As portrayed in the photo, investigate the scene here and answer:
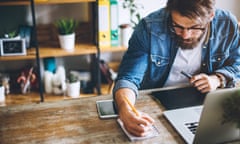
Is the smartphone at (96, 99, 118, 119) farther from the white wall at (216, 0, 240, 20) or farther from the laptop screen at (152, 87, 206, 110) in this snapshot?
the white wall at (216, 0, 240, 20)

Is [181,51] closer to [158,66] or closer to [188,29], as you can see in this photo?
[158,66]

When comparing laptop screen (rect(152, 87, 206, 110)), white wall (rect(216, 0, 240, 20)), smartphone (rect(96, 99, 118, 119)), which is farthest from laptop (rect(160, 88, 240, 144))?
white wall (rect(216, 0, 240, 20))

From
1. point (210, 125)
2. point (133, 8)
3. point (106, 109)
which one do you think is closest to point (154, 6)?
point (133, 8)

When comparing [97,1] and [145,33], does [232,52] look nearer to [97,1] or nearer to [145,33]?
[145,33]

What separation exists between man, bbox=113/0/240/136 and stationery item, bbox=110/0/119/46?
39.3 inches

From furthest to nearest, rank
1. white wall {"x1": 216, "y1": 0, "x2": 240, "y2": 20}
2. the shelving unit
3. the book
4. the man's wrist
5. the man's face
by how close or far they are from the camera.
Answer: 1. white wall {"x1": 216, "y1": 0, "x2": 240, "y2": 20}
2. the shelving unit
3. the man's wrist
4. the man's face
5. the book

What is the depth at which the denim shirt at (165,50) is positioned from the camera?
170 centimetres

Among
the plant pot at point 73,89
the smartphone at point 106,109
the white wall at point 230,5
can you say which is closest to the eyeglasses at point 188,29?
the smartphone at point 106,109

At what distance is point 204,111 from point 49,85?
1957mm

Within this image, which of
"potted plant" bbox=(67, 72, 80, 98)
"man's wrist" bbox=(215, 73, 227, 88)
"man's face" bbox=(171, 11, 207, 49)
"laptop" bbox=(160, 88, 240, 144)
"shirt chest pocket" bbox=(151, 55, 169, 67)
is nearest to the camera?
"laptop" bbox=(160, 88, 240, 144)

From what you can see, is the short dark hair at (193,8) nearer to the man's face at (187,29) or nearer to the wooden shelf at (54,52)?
the man's face at (187,29)

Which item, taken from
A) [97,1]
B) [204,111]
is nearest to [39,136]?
[204,111]

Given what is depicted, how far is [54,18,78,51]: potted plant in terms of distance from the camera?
8.86 feet

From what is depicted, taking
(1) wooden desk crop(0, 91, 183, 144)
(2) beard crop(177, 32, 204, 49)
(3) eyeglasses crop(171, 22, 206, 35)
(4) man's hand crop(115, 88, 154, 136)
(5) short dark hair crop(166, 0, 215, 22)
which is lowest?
(1) wooden desk crop(0, 91, 183, 144)
